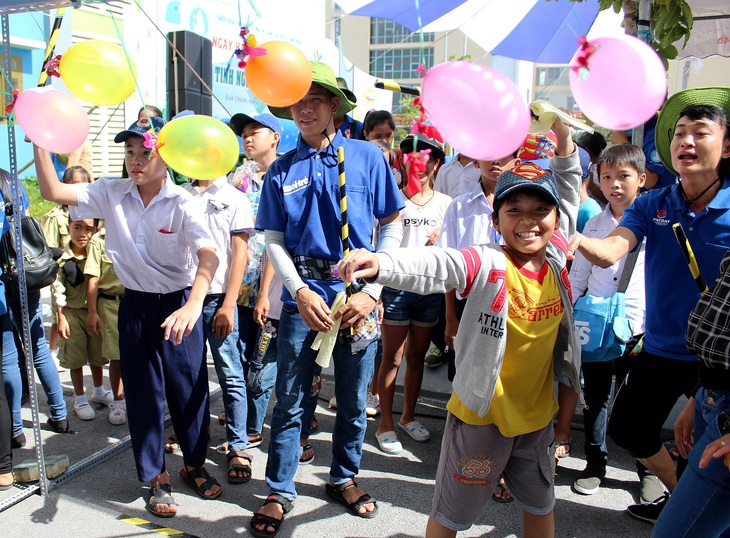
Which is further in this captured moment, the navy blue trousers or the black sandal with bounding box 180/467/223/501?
the black sandal with bounding box 180/467/223/501

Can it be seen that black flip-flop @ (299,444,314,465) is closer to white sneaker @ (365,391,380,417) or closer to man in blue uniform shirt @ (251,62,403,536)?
man in blue uniform shirt @ (251,62,403,536)

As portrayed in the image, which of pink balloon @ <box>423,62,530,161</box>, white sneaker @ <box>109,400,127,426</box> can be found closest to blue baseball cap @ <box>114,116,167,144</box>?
pink balloon @ <box>423,62,530,161</box>

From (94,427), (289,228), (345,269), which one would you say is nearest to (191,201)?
(289,228)

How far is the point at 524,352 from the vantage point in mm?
2320

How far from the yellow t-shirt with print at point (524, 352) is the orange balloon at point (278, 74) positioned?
1.03 meters

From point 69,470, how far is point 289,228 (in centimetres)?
182

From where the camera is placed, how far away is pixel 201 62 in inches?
312

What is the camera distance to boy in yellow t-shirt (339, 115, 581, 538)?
2.23 m

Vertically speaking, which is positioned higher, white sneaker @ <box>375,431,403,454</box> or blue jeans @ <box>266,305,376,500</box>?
blue jeans @ <box>266,305,376,500</box>

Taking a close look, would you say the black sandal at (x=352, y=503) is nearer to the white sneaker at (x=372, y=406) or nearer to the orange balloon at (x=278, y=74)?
the white sneaker at (x=372, y=406)

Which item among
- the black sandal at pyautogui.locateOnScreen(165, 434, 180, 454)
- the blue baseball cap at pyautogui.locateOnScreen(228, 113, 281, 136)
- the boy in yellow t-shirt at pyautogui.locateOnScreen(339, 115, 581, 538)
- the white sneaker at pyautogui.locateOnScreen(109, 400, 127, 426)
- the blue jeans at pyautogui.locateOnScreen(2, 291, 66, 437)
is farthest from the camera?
the white sneaker at pyautogui.locateOnScreen(109, 400, 127, 426)

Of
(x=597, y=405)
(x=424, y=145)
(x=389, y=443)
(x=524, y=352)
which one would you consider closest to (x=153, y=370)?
(x=389, y=443)

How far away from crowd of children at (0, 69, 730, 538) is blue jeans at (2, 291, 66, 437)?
0.12ft

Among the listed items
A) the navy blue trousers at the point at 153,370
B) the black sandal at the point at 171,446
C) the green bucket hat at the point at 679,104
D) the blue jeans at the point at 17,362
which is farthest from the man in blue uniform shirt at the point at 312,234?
the blue jeans at the point at 17,362
